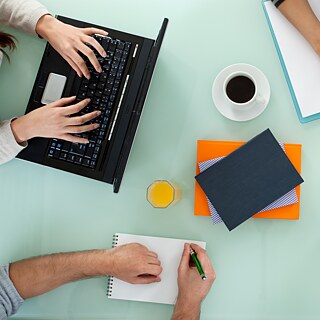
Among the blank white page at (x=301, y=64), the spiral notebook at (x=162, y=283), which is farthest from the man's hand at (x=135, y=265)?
the blank white page at (x=301, y=64)

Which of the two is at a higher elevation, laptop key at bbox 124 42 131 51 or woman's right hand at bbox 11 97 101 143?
laptop key at bbox 124 42 131 51

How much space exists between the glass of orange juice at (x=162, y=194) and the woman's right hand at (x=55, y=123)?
7.8 inches

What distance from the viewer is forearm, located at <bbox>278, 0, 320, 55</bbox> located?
3.85 feet

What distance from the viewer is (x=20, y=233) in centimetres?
125

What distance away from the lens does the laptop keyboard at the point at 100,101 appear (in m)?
1.19

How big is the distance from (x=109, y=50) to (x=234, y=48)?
0.30 m

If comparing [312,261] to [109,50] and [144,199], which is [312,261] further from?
[109,50]

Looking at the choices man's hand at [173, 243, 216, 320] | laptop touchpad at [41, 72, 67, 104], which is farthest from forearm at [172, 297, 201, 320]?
laptop touchpad at [41, 72, 67, 104]

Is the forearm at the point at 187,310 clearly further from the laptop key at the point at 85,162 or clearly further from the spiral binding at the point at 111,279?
the laptop key at the point at 85,162

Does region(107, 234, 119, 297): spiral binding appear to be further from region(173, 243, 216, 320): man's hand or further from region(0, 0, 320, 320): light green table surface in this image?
region(173, 243, 216, 320): man's hand

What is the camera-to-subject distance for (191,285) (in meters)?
1.17

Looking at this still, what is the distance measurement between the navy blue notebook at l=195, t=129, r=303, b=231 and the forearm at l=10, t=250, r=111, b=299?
12.1 inches

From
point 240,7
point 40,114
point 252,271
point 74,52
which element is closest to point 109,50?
point 74,52

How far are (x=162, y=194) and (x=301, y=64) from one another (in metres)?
0.45
